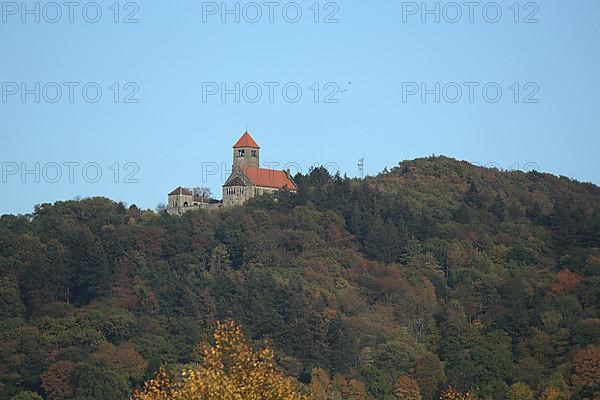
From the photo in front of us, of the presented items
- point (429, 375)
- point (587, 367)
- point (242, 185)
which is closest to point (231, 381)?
point (587, 367)

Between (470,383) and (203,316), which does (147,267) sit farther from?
(470,383)

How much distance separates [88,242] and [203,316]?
10149mm

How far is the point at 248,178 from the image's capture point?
97125mm

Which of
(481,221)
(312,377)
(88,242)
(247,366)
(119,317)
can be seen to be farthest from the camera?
(481,221)

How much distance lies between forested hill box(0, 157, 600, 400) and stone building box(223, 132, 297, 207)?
1.68 metres

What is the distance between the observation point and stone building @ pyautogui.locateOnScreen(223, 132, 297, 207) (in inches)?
3784

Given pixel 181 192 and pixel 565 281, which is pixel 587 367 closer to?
pixel 565 281

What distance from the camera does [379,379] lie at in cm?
7425

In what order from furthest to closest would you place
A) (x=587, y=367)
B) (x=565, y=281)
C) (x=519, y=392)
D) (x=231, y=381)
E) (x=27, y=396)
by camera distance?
(x=565, y=281) < (x=587, y=367) < (x=519, y=392) < (x=27, y=396) < (x=231, y=381)

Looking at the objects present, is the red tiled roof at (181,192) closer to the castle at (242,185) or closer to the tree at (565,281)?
the castle at (242,185)

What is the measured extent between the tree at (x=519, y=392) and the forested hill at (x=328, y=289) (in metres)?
0.15

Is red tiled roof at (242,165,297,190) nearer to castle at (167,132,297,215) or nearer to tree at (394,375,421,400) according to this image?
castle at (167,132,297,215)

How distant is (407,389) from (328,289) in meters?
13.5

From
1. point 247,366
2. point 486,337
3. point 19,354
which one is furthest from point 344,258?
point 247,366
